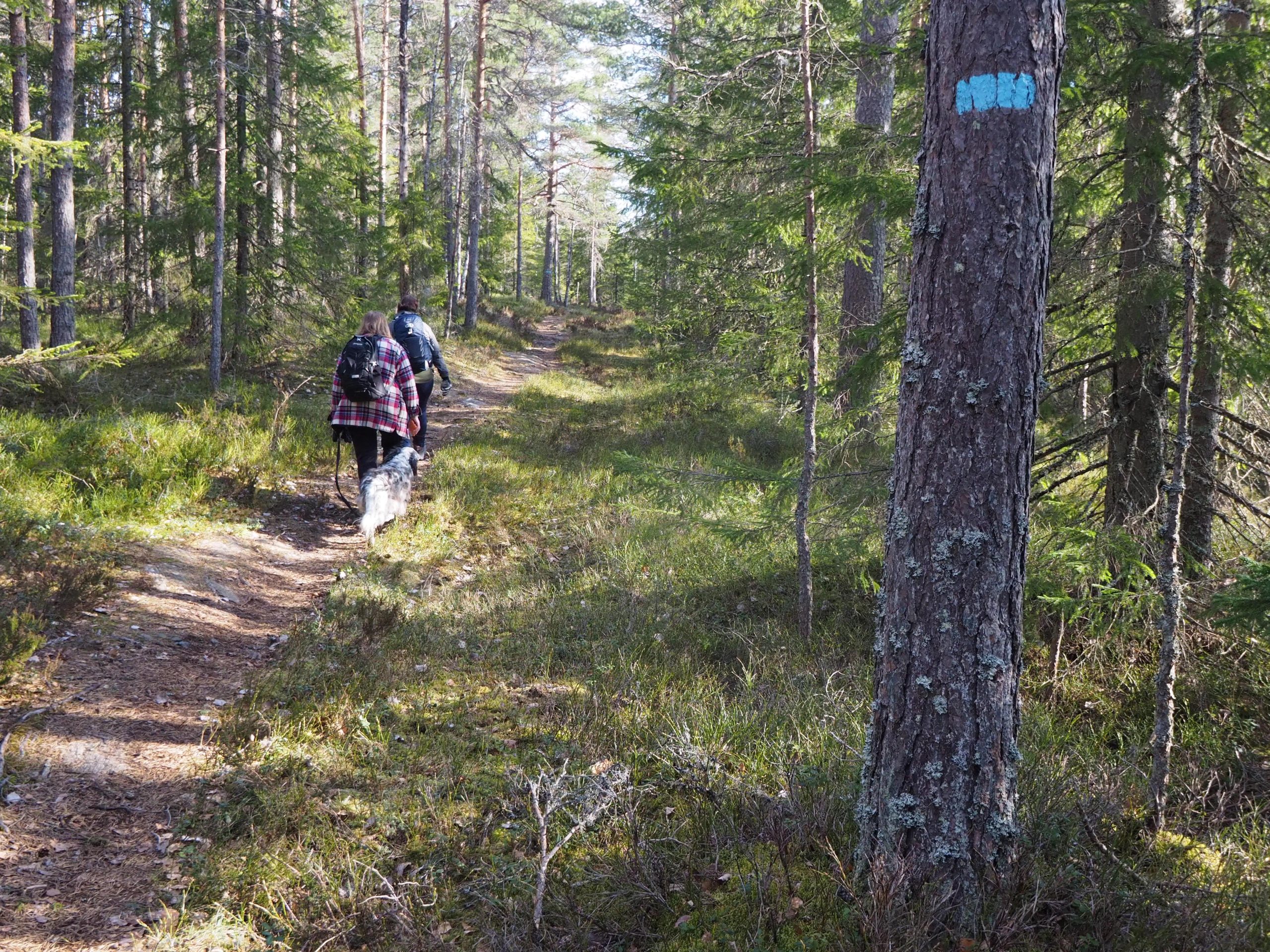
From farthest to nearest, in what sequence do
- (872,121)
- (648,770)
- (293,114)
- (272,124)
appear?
(293,114) → (272,124) → (872,121) → (648,770)

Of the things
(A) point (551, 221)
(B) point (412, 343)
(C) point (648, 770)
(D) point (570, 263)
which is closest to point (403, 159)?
(B) point (412, 343)

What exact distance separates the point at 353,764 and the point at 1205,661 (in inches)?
229

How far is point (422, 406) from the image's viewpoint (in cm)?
933

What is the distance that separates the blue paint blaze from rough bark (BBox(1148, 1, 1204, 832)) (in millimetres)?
1598

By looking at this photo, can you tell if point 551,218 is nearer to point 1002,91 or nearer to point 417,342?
point 417,342

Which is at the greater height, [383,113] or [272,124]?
[383,113]

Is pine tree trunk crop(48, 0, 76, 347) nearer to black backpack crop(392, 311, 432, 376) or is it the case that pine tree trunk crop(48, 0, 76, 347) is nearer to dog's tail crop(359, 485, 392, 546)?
black backpack crop(392, 311, 432, 376)

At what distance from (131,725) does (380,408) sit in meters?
4.17

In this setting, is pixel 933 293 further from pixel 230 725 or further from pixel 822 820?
pixel 230 725

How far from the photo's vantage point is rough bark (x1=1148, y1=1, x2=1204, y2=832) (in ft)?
11.4

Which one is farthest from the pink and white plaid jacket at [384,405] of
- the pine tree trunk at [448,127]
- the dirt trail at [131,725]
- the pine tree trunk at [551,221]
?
the pine tree trunk at [551,221]

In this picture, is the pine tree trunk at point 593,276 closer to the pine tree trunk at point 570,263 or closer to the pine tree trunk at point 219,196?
the pine tree trunk at point 570,263

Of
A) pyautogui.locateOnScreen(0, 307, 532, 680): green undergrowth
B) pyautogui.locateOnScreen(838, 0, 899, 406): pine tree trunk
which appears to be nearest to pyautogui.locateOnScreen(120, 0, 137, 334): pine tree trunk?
pyautogui.locateOnScreen(0, 307, 532, 680): green undergrowth

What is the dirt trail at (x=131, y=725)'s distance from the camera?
309cm
